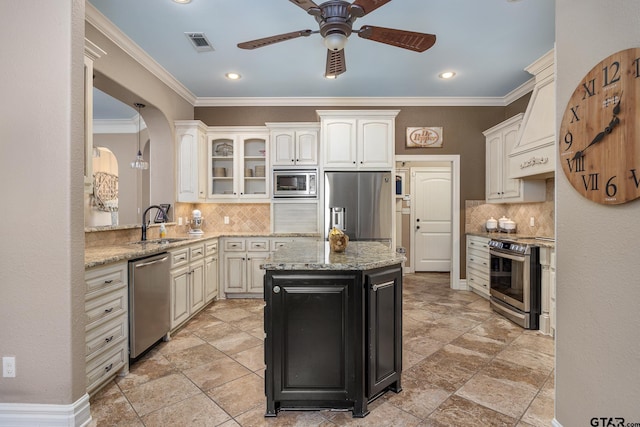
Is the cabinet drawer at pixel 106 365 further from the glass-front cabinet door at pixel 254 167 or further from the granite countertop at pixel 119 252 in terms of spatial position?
the glass-front cabinet door at pixel 254 167

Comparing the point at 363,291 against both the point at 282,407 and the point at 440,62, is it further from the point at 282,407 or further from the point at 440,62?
the point at 440,62

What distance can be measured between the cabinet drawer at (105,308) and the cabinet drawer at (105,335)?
0.04m

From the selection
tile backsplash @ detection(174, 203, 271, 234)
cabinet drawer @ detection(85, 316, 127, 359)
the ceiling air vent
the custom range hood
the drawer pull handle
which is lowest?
cabinet drawer @ detection(85, 316, 127, 359)

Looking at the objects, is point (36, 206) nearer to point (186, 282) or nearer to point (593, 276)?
point (186, 282)

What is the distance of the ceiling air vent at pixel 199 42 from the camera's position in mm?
3070

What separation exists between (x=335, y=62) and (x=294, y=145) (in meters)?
2.23

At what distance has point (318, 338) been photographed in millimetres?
1910

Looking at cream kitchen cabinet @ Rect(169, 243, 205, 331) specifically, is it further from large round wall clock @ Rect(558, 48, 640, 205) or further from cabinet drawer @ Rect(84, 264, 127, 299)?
large round wall clock @ Rect(558, 48, 640, 205)

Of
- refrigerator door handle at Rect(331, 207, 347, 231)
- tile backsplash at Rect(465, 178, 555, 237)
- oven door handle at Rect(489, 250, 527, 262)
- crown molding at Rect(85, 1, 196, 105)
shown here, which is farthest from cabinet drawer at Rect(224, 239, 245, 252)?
tile backsplash at Rect(465, 178, 555, 237)

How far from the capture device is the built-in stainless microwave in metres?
4.60

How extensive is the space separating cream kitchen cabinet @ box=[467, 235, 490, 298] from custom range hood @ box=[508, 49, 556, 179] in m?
1.15

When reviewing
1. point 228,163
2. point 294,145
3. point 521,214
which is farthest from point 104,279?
point 521,214

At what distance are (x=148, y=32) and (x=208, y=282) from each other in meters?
2.93

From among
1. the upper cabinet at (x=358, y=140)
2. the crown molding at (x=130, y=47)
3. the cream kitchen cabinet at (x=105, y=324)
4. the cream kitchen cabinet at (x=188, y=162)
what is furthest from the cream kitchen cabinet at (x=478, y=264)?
the crown molding at (x=130, y=47)
